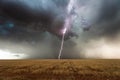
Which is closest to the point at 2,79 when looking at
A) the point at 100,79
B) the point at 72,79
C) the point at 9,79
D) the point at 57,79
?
the point at 9,79

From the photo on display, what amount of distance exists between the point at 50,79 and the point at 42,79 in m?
1.35

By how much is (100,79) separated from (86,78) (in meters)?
2.36

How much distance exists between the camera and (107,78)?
29.0 m

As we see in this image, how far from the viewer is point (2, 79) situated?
92.1 ft

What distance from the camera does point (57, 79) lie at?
2805 cm

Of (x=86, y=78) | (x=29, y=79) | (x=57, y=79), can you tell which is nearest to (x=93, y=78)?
(x=86, y=78)

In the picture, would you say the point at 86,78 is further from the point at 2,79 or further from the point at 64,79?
the point at 2,79

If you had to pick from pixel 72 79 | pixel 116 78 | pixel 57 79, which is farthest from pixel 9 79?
pixel 116 78

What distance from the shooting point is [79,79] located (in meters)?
28.1

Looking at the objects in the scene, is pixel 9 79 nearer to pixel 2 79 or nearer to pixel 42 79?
pixel 2 79

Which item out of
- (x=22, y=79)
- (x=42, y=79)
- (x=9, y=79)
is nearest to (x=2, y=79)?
(x=9, y=79)

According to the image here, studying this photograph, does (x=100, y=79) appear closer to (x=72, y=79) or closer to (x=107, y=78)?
(x=107, y=78)

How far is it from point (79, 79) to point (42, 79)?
5.96 m

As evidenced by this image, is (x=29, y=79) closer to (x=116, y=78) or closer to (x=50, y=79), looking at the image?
(x=50, y=79)
